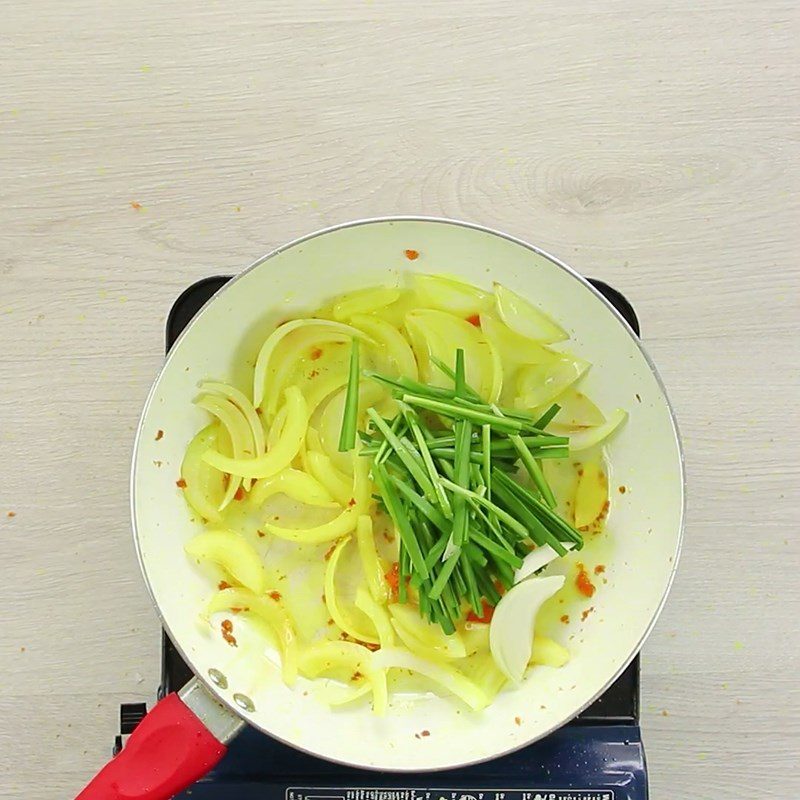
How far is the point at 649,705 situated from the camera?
1016 mm

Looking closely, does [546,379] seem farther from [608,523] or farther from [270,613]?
[270,613]

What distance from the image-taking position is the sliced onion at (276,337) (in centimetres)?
94

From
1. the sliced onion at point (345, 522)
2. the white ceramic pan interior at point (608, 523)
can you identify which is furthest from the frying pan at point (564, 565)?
the sliced onion at point (345, 522)

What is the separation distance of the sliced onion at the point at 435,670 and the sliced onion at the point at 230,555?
0.50ft

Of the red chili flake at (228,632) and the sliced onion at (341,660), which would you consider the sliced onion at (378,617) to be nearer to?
the sliced onion at (341,660)

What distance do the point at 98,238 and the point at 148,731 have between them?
1.88ft

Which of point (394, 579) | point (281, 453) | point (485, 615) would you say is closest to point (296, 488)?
point (281, 453)

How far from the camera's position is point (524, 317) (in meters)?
0.92

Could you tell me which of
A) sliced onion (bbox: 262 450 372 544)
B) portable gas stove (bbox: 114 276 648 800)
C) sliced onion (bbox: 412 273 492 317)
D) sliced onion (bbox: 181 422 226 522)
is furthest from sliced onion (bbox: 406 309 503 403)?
portable gas stove (bbox: 114 276 648 800)

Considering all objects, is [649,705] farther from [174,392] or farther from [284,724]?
[174,392]

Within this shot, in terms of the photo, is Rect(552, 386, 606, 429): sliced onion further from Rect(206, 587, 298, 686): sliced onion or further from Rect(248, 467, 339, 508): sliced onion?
Rect(206, 587, 298, 686): sliced onion

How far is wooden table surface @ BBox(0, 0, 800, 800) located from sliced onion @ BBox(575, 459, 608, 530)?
14 cm

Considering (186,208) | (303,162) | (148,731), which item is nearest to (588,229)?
(303,162)

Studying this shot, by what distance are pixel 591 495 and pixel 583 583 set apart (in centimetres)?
10
